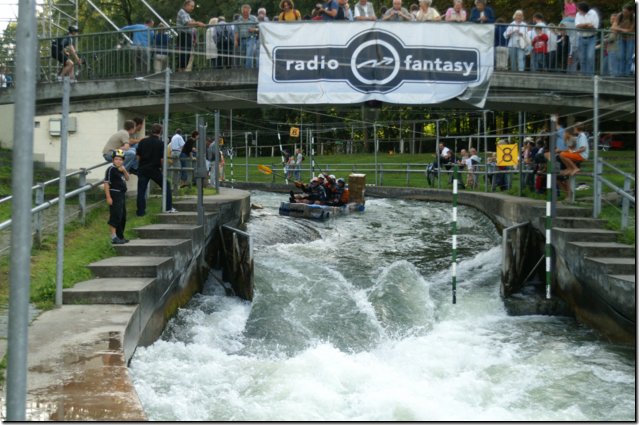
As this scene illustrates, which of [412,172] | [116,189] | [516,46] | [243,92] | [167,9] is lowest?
[116,189]

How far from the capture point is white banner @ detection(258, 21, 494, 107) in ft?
57.7

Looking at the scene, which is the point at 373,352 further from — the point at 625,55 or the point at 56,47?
the point at 56,47

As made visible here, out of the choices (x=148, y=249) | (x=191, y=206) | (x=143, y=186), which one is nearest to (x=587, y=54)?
(x=191, y=206)

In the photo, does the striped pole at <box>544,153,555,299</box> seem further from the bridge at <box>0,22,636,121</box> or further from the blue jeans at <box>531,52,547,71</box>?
the blue jeans at <box>531,52,547,71</box>

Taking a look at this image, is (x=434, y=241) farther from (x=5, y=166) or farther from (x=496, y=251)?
(x=5, y=166)

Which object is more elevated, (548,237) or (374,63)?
(374,63)

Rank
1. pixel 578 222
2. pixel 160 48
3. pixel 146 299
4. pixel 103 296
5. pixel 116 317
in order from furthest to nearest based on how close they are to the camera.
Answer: pixel 160 48 < pixel 578 222 < pixel 146 299 < pixel 103 296 < pixel 116 317

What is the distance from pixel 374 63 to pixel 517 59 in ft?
10.4

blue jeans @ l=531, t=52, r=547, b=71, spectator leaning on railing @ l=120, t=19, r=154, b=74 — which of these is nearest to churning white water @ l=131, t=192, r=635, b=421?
blue jeans @ l=531, t=52, r=547, b=71

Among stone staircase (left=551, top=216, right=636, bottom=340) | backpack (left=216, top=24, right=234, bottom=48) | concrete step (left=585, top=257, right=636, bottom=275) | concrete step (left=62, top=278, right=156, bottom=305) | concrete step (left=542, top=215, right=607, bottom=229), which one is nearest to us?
concrete step (left=62, top=278, right=156, bottom=305)

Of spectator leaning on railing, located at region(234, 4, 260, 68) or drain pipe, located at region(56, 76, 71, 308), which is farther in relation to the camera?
spectator leaning on railing, located at region(234, 4, 260, 68)

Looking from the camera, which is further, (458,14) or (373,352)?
(458,14)

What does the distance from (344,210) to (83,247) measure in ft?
43.3

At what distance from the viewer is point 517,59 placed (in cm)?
1847
